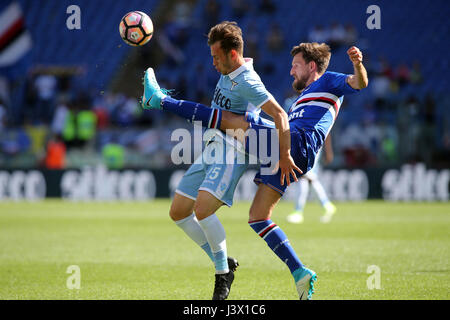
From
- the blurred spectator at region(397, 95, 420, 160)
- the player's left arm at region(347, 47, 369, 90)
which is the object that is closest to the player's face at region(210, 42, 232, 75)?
the player's left arm at region(347, 47, 369, 90)

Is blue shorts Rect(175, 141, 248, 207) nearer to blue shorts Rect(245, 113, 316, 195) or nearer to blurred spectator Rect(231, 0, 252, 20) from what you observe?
blue shorts Rect(245, 113, 316, 195)

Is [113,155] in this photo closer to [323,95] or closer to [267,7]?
[267,7]

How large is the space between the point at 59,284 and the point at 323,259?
3315mm

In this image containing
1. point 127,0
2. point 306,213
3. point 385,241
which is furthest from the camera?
point 127,0

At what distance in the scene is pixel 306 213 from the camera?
15.9m

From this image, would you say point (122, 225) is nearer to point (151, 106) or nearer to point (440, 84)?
point (151, 106)

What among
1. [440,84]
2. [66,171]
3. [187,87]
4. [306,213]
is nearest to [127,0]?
[187,87]

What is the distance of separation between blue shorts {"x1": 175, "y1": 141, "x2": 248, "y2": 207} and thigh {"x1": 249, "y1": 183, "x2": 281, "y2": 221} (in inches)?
8.7

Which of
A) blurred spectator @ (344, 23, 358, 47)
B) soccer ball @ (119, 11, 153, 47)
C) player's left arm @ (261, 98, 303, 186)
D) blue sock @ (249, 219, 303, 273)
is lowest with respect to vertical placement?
blue sock @ (249, 219, 303, 273)

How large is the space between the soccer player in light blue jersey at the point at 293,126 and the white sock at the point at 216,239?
31cm

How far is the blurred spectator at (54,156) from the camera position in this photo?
2077 cm

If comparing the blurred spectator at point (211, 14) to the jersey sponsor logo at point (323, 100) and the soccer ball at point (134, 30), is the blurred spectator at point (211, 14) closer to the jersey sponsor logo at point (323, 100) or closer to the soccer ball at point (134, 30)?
the soccer ball at point (134, 30)

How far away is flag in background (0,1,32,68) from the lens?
1015 inches

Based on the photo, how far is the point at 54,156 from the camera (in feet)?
68.1
